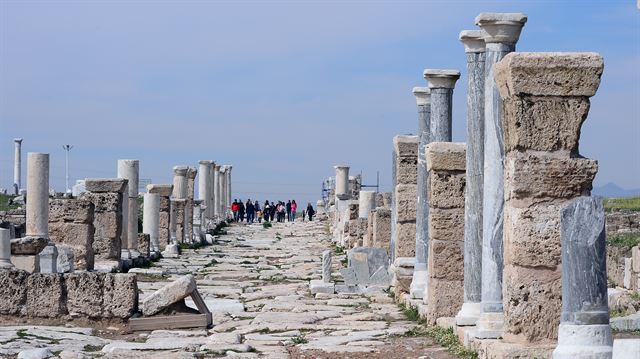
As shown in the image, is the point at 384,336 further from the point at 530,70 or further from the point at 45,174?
the point at 45,174

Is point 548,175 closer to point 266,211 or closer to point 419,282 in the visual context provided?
point 419,282

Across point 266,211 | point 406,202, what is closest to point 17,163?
point 266,211

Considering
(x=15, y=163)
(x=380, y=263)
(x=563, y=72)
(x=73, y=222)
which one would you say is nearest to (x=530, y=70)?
(x=563, y=72)

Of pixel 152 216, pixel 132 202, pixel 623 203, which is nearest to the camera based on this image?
pixel 132 202

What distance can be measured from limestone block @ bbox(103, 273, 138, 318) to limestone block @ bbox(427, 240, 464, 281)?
3.54m

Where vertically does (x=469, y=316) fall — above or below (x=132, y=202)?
below

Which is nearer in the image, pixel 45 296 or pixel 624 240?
pixel 45 296

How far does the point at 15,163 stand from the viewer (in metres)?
69.2

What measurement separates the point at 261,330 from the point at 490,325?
4.06 m

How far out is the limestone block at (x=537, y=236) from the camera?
1073 cm

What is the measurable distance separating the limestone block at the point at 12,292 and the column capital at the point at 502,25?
6474 millimetres

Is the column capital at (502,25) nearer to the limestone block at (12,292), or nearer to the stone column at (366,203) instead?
the limestone block at (12,292)

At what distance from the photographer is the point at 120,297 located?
15328 mm

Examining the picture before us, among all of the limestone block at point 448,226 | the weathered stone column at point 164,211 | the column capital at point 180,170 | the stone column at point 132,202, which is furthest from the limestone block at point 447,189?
the column capital at point 180,170
